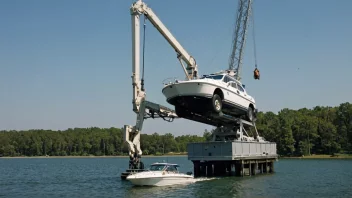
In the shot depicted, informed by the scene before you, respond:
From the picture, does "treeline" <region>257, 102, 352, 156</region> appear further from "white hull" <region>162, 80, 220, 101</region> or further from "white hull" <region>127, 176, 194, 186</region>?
"white hull" <region>127, 176, 194, 186</region>

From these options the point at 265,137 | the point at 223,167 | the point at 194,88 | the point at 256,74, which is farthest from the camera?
the point at 265,137

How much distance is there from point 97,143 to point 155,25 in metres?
136

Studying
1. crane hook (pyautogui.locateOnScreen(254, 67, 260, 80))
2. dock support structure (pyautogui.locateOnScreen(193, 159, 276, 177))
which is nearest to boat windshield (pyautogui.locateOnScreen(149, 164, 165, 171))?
dock support structure (pyautogui.locateOnScreen(193, 159, 276, 177))

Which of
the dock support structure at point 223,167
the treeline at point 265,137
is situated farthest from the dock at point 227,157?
the treeline at point 265,137

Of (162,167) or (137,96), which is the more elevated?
(137,96)

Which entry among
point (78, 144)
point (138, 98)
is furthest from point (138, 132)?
point (78, 144)

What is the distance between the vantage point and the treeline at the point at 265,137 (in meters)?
106

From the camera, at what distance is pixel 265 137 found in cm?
11162

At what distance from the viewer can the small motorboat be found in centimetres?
3316

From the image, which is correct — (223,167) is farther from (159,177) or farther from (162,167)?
(159,177)

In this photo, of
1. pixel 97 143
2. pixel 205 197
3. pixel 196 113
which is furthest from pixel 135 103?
pixel 97 143

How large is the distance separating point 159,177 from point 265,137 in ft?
271

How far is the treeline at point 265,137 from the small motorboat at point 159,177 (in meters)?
73.8

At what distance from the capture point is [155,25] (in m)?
44.5
